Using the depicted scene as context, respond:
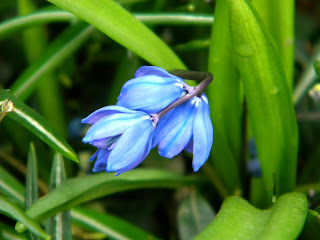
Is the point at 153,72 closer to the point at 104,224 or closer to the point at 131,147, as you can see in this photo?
the point at 131,147

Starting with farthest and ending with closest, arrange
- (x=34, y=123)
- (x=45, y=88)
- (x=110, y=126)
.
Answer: (x=45, y=88) < (x=34, y=123) < (x=110, y=126)

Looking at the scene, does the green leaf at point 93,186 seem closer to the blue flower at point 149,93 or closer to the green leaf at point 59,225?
the green leaf at point 59,225

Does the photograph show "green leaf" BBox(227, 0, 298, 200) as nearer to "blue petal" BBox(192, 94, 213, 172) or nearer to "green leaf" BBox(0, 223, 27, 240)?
"blue petal" BBox(192, 94, 213, 172)

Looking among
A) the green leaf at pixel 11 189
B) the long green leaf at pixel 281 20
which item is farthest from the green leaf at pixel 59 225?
the long green leaf at pixel 281 20

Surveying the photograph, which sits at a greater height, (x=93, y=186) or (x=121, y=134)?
(x=121, y=134)

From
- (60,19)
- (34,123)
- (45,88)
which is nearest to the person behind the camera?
(34,123)

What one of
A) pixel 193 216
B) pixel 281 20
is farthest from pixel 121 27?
pixel 193 216

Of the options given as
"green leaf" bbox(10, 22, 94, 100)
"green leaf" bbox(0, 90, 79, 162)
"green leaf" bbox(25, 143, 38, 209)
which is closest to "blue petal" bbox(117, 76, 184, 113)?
"green leaf" bbox(0, 90, 79, 162)
